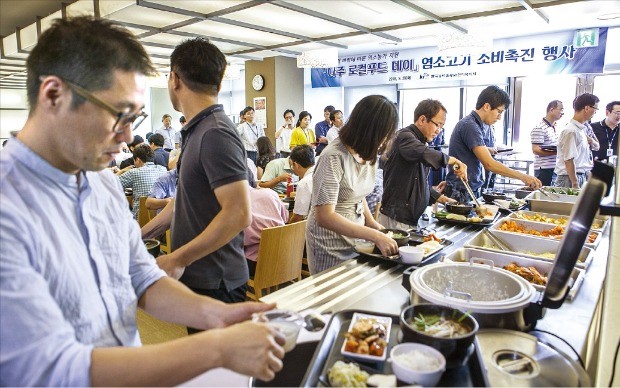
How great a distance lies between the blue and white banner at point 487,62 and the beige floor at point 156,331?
501 cm

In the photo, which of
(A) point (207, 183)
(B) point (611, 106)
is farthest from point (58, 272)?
(B) point (611, 106)

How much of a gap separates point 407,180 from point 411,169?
0.26ft

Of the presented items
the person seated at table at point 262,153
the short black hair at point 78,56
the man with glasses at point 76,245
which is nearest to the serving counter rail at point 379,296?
the man with glasses at point 76,245

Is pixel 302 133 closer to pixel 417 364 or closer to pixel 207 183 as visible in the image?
pixel 207 183

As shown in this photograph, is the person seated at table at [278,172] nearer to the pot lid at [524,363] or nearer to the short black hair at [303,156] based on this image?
the short black hair at [303,156]

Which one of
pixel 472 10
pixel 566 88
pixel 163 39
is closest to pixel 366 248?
pixel 472 10

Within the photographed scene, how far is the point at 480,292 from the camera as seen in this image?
55.0 inches

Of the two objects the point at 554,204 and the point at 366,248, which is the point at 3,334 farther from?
the point at 554,204

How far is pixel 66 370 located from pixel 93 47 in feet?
2.11

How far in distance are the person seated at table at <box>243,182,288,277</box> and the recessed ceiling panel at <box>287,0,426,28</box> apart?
2.71 metres

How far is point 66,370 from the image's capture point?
2.38 ft

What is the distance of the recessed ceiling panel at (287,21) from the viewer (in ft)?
16.7

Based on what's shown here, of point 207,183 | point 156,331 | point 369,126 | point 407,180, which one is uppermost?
point 369,126

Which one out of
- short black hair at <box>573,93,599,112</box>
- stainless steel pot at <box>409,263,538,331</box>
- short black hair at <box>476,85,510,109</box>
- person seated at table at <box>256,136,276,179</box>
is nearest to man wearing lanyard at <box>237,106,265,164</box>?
person seated at table at <box>256,136,276,179</box>
